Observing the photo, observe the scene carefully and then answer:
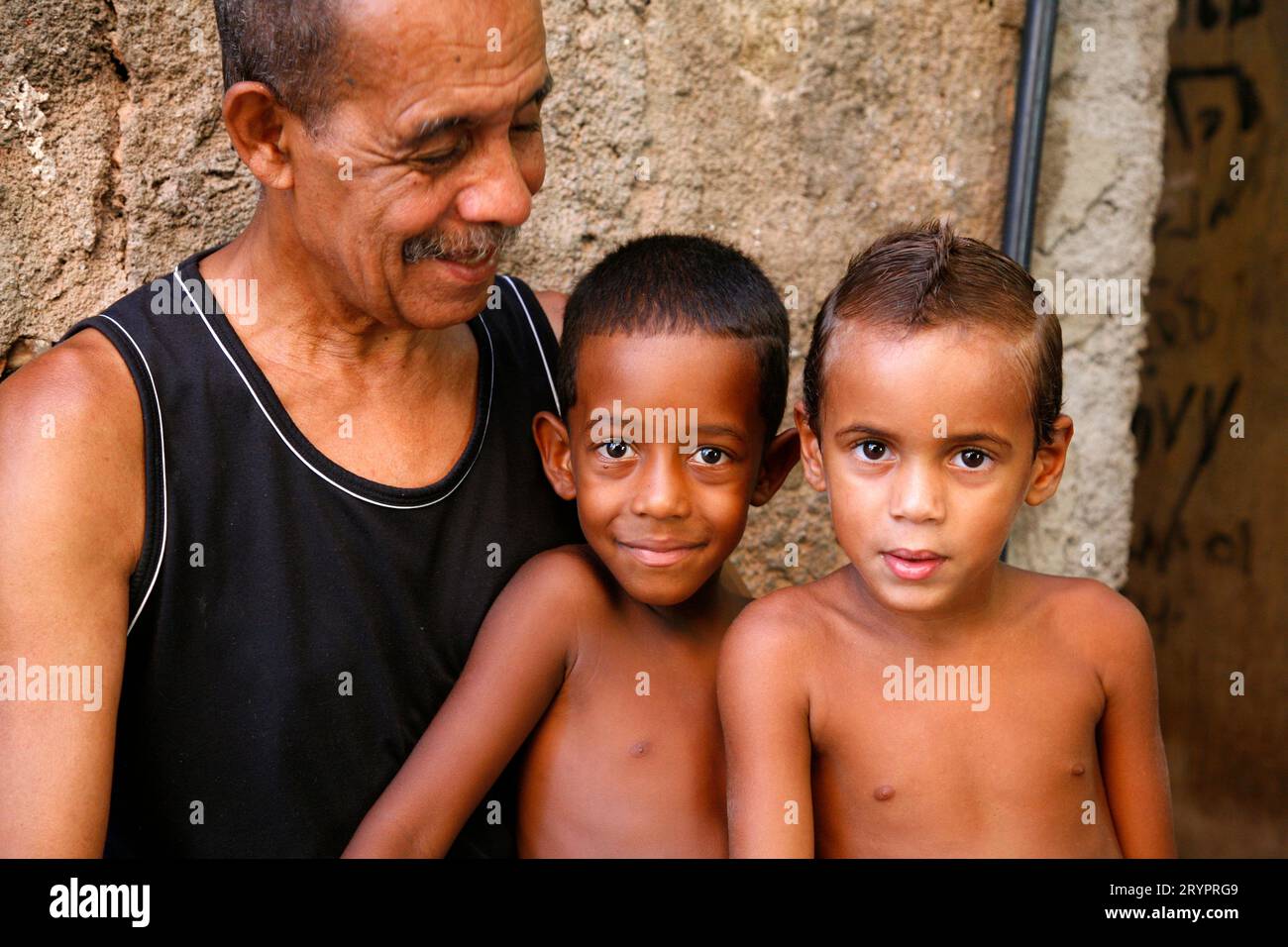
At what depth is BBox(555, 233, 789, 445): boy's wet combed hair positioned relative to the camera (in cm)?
216

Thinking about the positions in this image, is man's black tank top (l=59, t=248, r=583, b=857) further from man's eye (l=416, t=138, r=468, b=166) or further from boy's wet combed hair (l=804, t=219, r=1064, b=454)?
boy's wet combed hair (l=804, t=219, r=1064, b=454)

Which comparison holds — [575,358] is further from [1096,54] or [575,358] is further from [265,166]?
[1096,54]

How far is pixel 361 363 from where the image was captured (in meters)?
2.28

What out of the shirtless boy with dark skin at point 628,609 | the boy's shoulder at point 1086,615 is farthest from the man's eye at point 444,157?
the boy's shoulder at point 1086,615

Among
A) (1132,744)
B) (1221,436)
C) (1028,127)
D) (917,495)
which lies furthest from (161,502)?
(1221,436)

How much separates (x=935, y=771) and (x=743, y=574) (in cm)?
100

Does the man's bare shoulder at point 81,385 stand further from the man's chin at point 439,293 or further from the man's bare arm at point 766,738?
the man's bare arm at point 766,738

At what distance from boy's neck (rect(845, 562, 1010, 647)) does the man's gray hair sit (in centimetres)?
111

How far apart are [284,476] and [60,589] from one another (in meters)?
0.38

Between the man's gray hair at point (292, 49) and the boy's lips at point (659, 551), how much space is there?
0.80 m

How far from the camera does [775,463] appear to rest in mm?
2305

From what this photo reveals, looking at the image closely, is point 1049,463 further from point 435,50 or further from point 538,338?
point 435,50
